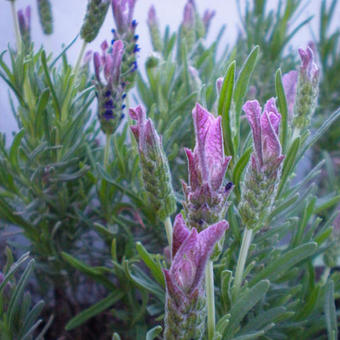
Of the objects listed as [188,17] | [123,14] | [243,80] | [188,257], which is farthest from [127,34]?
[188,257]

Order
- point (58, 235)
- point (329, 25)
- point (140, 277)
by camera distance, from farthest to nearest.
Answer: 1. point (329, 25)
2. point (58, 235)
3. point (140, 277)

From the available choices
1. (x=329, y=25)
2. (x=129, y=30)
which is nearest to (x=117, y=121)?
(x=129, y=30)

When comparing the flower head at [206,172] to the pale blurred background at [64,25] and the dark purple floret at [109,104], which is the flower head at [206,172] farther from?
the pale blurred background at [64,25]

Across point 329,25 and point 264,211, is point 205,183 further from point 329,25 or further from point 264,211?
point 329,25

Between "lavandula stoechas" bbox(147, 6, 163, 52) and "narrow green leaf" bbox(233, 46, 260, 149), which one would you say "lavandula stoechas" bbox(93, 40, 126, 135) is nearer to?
"narrow green leaf" bbox(233, 46, 260, 149)

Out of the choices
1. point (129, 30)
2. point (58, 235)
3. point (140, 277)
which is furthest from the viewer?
Answer: point (58, 235)
